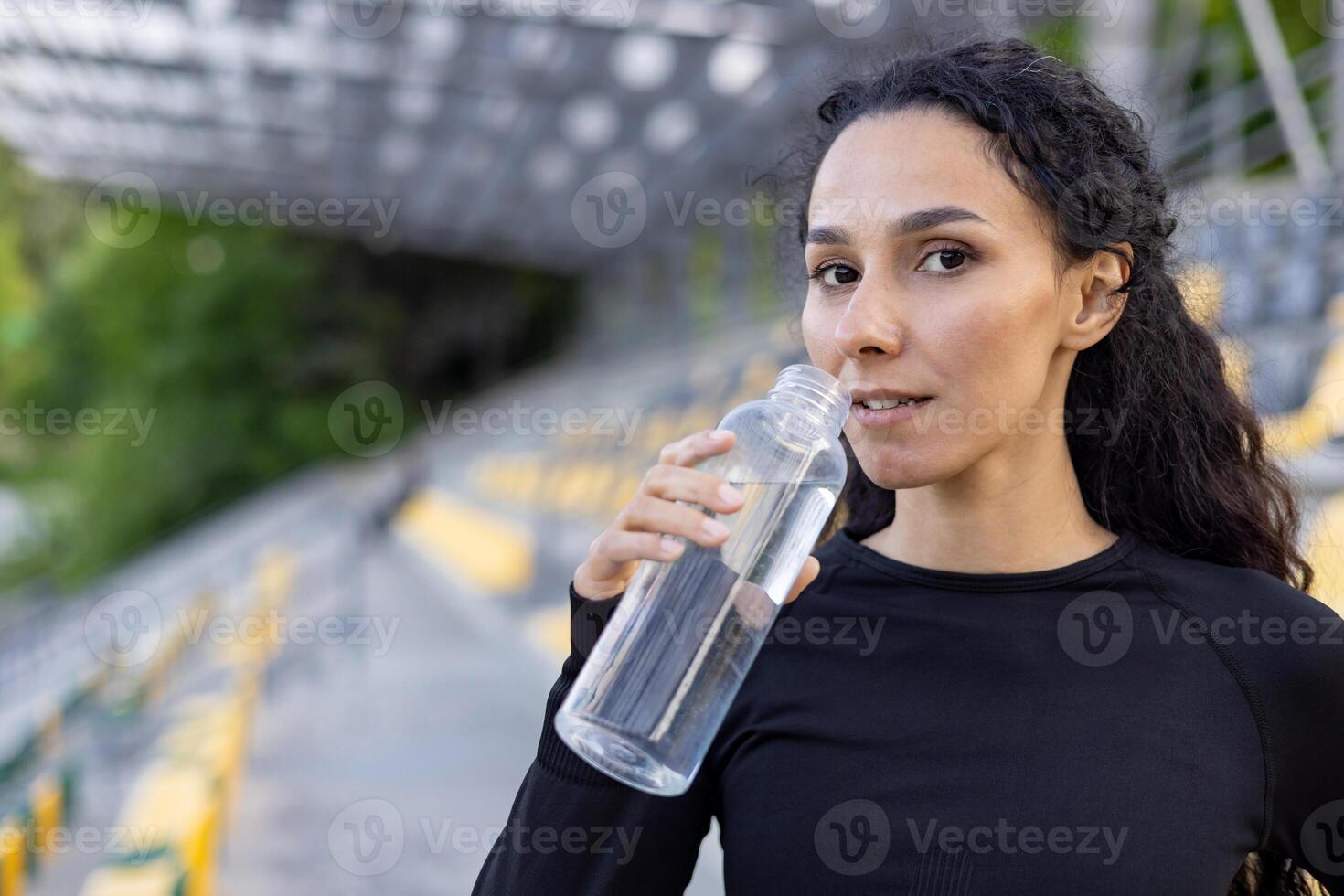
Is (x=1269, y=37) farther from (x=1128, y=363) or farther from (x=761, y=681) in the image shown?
(x=761, y=681)

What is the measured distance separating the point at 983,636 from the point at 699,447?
463mm

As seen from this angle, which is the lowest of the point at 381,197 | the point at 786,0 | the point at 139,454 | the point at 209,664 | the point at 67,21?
the point at 209,664

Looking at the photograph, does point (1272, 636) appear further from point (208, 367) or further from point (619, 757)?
point (208, 367)

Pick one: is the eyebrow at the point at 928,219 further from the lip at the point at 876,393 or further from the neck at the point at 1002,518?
the neck at the point at 1002,518

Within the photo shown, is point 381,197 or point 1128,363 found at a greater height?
point 381,197

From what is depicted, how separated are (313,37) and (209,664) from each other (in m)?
8.36

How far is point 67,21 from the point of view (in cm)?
1505

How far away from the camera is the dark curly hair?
1435 mm

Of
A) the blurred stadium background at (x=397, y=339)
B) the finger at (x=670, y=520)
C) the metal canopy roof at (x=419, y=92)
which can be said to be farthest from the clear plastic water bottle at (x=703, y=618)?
the metal canopy roof at (x=419, y=92)

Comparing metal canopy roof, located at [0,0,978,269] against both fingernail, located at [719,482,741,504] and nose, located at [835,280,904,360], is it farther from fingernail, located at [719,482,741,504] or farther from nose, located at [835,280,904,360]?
fingernail, located at [719,482,741,504]

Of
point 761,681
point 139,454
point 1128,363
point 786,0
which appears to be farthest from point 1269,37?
point 139,454

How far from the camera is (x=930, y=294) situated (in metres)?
1.37

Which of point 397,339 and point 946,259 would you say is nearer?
point 946,259

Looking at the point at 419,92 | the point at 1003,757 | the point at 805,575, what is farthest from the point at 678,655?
the point at 419,92
